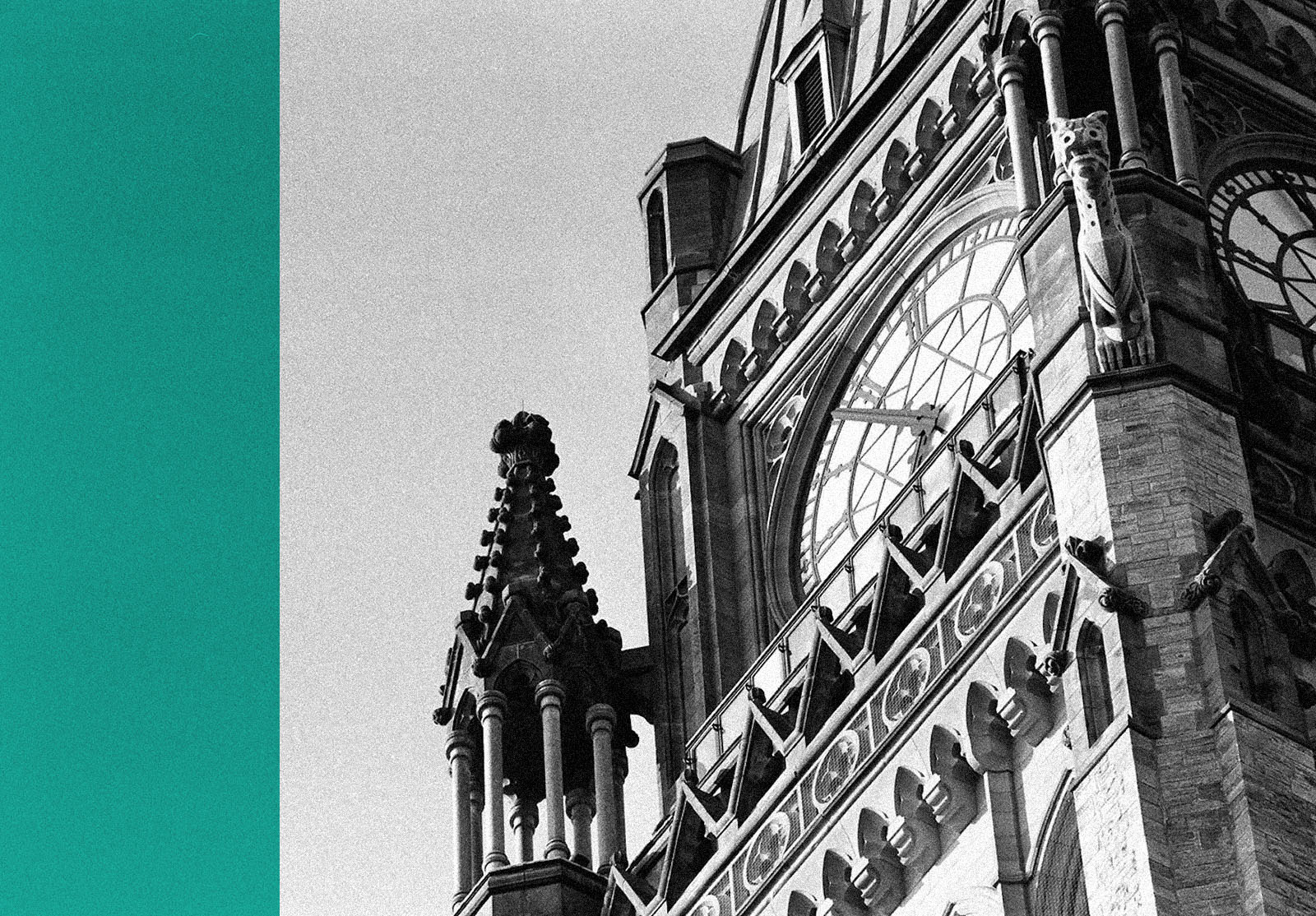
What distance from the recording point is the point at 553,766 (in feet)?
149

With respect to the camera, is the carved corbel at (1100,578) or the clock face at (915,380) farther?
the clock face at (915,380)

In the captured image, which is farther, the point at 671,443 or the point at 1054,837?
the point at 671,443

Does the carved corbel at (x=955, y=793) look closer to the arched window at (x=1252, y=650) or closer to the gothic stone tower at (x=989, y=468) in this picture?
the gothic stone tower at (x=989, y=468)

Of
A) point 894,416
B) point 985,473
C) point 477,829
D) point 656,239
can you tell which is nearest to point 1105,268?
point 985,473

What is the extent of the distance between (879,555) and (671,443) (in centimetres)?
576

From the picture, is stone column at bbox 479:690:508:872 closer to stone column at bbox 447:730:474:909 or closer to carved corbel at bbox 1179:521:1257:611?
stone column at bbox 447:730:474:909

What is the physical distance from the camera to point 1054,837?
37250 millimetres

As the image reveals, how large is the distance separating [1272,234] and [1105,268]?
23.0 ft

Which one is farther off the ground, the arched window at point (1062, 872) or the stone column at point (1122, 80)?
the stone column at point (1122, 80)

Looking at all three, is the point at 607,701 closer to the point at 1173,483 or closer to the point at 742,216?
the point at 742,216

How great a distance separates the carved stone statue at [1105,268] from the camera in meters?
37.2

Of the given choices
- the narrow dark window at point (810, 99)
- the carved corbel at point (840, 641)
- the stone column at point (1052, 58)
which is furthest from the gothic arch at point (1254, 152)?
the narrow dark window at point (810, 99)

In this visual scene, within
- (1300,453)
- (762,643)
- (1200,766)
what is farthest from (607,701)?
(1200,766)

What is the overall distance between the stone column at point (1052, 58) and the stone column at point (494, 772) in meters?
8.28
